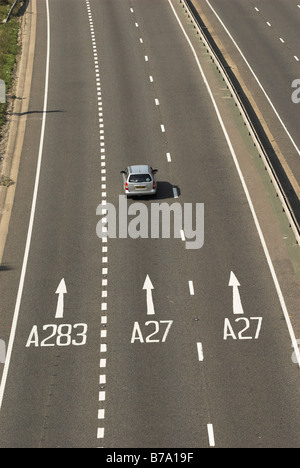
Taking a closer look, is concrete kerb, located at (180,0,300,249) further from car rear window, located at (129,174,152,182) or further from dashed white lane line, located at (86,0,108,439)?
dashed white lane line, located at (86,0,108,439)

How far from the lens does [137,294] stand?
38562 millimetres

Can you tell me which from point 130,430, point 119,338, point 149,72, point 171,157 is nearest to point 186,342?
point 119,338

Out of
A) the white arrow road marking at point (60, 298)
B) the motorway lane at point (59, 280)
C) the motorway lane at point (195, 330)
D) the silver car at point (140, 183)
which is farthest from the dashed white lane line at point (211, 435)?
the silver car at point (140, 183)

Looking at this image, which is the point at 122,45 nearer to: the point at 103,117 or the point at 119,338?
the point at 103,117

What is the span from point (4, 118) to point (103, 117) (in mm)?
6242

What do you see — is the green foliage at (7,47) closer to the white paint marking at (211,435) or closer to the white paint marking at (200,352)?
the white paint marking at (200,352)

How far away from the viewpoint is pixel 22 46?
72062 mm

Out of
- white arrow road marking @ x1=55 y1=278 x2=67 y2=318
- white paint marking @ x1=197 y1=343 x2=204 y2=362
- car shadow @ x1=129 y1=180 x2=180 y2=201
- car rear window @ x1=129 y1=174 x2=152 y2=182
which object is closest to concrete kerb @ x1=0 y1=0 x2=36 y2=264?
white arrow road marking @ x1=55 y1=278 x2=67 y2=318

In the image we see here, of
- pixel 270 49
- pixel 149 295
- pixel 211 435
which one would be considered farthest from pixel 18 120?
pixel 211 435

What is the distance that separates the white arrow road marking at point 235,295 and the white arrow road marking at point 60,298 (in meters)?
6.94

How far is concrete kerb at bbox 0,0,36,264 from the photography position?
47219 mm

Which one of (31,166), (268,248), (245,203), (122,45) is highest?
(122,45)

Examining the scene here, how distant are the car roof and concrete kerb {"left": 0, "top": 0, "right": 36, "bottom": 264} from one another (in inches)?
250

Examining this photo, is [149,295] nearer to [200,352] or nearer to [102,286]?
[102,286]
